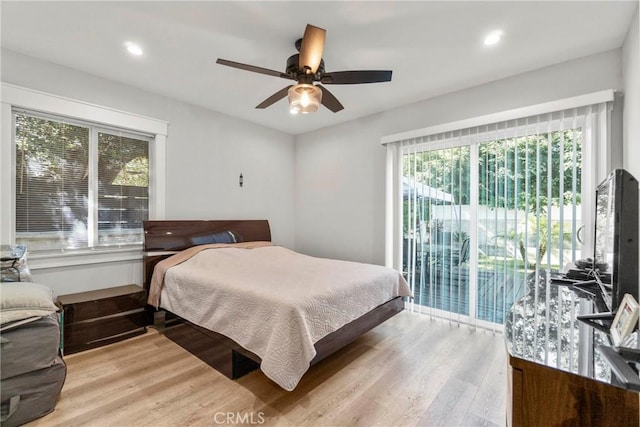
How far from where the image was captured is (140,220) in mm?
3381

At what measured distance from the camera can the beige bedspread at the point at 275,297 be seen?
180 centimetres

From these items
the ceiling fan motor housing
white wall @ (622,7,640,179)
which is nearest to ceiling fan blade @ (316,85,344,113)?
the ceiling fan motor housing

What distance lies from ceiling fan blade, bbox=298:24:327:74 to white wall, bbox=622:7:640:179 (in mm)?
2127

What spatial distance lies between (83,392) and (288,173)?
3.76 metres

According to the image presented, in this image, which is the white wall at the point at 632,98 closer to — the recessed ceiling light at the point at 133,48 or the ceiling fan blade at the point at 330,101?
the ceiling fan blade at the point at 330,101

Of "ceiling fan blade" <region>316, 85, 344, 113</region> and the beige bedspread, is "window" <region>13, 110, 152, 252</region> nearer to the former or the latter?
the beige bedspread

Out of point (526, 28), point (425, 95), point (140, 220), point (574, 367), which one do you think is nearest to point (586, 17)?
point (526, 28)

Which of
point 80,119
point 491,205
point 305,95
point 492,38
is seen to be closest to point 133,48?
point 80,119

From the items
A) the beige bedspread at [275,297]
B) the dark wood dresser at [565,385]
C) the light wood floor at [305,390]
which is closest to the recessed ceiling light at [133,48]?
the beige bedspread at [275,297]

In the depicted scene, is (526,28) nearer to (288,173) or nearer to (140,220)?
(288,173)

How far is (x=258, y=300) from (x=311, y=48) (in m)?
1.74

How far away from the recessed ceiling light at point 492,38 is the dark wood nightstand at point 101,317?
392 cm

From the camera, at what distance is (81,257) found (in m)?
2.91

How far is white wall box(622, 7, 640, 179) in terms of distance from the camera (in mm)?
1958
